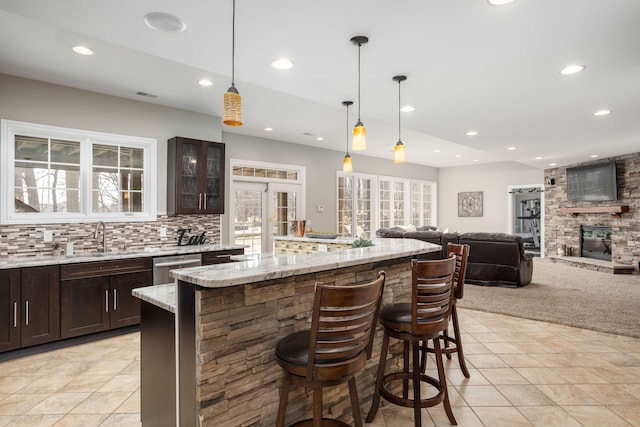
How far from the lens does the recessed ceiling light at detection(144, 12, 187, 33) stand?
215 centimetres

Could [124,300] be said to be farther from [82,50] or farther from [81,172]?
[82,50]

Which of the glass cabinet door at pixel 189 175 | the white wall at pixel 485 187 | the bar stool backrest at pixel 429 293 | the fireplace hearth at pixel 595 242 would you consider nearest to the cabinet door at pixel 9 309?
the glass cabinet door at pixel 189 175

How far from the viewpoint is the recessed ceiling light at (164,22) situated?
215 cm

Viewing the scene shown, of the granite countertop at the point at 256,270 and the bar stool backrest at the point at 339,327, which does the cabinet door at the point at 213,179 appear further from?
the bar stool backrest at the point at 339,327

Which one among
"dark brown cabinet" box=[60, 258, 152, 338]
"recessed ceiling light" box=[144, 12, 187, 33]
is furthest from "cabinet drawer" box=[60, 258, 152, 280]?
"recessed ceiling light" box=[144, 12, 187, 33]

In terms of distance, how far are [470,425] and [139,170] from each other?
463cm

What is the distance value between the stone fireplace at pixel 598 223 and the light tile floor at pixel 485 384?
5.21m

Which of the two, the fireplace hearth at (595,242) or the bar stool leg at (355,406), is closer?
the bar stool leg at (355,406)

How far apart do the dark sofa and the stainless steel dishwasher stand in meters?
4.56

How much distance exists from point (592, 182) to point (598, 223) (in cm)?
100

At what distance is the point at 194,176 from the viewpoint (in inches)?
195

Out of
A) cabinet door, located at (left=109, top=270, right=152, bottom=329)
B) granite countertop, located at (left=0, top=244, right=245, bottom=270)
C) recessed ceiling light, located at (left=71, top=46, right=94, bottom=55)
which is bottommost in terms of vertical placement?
cabinet door, located at (left=109, top=270, right=152, bottom=329)

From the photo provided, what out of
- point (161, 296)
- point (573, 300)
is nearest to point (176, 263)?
point (161, 296)

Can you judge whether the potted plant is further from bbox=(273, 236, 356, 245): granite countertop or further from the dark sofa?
the dark sofa
